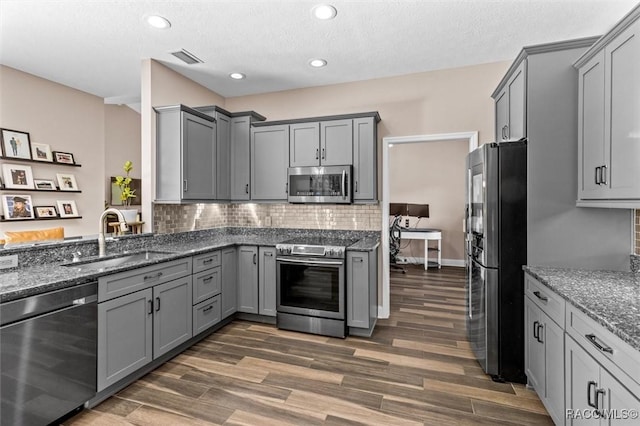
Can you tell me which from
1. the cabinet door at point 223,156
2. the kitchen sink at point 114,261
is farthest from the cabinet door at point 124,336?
the cabinet door at point 223,156

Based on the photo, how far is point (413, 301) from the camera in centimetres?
430

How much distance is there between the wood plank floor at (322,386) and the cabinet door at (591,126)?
151cm

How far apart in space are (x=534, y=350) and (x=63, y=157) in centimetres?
558

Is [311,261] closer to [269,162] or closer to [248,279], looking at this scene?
[248,279]

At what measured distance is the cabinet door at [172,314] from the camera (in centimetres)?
251

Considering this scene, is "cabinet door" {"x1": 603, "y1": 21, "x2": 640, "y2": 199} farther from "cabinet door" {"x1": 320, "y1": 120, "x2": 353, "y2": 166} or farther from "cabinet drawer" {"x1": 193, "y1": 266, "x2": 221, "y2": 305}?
"cabinet drawer" {"x1": 193, "y1": 266, "x2": 221, "y2": 305}

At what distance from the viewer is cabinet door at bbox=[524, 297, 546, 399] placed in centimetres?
198

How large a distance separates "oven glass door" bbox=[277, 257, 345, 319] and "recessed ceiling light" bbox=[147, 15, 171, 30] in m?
2.36

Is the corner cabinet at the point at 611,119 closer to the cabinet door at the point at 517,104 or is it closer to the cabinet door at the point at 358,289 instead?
the cabinet door at the point at 517,104

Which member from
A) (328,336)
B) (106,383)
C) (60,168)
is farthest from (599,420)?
(60,168)

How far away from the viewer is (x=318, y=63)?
3363 mm

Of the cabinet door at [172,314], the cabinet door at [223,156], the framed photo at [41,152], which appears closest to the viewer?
the cabinet door at [172,314]

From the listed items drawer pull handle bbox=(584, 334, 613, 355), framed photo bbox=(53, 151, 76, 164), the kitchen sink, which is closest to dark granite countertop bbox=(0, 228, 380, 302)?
the kitchen sink

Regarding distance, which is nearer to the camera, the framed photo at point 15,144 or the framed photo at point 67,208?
the framed photo at point 15,144
